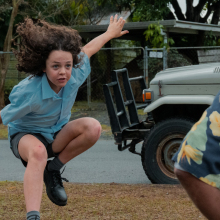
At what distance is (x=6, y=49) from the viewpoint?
46.2ft

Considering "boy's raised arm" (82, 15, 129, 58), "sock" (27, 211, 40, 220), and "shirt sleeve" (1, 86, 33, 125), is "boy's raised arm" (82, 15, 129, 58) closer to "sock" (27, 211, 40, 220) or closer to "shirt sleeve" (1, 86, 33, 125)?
"shirt sleeve" (1, 86, 33, 125)

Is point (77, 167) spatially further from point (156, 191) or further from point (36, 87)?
point (36, 87)

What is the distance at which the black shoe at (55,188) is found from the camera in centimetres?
358

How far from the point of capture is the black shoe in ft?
11.8

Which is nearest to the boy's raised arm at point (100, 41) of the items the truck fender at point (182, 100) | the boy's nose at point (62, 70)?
the boy's nose at point (62, 70)

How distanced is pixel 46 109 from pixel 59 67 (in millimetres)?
374

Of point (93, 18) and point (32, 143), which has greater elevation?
point (93, 18)

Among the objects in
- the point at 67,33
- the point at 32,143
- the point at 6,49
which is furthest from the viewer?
the point at 6,49

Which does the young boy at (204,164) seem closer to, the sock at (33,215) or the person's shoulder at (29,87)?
the sock at (33,215)

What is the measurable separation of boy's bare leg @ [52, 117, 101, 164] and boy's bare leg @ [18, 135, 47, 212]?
0.40 metres

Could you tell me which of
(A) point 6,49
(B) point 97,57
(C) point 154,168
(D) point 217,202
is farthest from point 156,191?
(B) point 97,57

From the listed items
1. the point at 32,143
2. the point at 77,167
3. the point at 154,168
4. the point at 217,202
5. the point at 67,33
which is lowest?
the point at 77,167

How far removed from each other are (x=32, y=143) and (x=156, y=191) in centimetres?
198

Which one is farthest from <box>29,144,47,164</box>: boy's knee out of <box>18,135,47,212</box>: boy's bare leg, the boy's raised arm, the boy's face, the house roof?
the house roof
